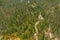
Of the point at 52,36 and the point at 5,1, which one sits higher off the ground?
the point at 5,1

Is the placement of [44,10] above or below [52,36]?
A: above

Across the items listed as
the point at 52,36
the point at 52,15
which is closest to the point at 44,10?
the point at 52,15

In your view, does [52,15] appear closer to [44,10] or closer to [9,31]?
[44,10]

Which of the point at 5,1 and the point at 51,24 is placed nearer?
the point at 51,24

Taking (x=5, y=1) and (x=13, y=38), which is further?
(x=5, y=1)

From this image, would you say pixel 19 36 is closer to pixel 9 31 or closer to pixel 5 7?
pixel 9 31

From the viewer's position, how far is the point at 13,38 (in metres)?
3.74

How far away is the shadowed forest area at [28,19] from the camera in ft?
12.2

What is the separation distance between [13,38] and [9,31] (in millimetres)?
124

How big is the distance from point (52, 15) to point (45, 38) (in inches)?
16.7

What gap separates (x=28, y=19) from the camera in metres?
3.84

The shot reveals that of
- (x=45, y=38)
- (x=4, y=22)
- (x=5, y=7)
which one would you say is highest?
(x=5, y=7)

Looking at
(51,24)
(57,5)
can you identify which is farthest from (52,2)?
(51,24)

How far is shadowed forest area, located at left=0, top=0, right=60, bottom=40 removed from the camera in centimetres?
371
